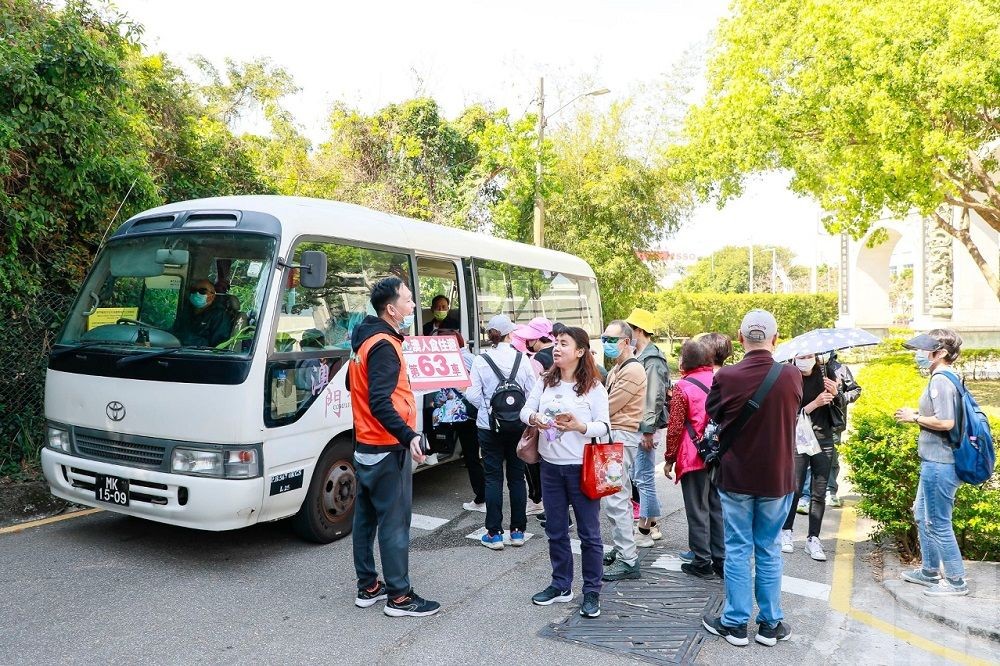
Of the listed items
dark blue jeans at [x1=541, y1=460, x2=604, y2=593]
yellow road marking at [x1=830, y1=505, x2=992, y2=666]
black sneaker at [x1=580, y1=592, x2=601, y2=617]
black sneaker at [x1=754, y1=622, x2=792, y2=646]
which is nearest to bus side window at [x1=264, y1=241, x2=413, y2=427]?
dark blue jeans at [x1=541, y1=460, x2=604, y2=593]

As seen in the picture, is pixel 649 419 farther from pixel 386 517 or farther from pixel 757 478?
pixel 386 517

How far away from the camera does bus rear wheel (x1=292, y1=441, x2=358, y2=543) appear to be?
210 inches

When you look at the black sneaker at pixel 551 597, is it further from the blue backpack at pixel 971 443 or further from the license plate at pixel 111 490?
the license plate at pixel 111 490

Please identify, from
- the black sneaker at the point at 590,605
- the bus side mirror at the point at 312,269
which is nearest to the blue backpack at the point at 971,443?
the black sneaker at the point at 590,605

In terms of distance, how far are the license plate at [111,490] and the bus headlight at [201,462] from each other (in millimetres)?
454

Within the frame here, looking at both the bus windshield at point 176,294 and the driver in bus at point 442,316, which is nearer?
the bus windshield at point 176,294

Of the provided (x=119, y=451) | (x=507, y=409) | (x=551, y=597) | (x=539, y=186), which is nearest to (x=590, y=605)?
(x=551, y=597)

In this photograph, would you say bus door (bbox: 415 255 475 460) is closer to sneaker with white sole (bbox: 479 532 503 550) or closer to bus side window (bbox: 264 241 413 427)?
bus side window (bbox: 264 241 413 427)

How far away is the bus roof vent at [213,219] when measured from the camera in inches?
206

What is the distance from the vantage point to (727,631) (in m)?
4.02

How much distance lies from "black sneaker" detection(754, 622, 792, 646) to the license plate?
13.6 feet

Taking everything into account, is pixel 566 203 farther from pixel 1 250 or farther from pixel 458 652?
pixel 458 652

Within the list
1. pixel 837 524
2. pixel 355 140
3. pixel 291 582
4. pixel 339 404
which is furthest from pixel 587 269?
pixel 355 140

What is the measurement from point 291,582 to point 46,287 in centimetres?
519
